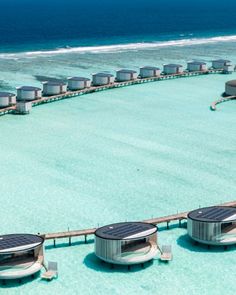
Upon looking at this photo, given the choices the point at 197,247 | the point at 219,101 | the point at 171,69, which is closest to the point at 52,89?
the point at 219,101

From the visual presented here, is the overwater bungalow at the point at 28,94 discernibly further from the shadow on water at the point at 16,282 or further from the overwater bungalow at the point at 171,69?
the shadow on water at the point at 16,282

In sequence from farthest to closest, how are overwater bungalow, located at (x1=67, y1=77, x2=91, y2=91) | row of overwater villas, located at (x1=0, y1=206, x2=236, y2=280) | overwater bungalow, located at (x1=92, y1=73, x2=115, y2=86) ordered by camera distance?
overwater bungalow, located at (x1=92, y1=73, x2=115, y2=86) → overwater bungalow, located at (x1=67, y1=77, x2=91, y2=91) → row of overwater villas, located at (x1=0, y1=206, x2=236, y2=280)

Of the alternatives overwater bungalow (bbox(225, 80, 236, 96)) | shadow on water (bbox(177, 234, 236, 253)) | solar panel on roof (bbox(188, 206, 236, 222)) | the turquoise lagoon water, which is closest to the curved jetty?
the turquoise lagoon water

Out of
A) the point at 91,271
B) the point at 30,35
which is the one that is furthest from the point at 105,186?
the point at 30,35

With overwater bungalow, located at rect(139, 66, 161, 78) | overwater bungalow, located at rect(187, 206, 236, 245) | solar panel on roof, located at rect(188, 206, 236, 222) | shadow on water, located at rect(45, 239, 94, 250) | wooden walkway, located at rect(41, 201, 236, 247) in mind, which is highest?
overwater bungalow, located at rect(139, 66, 161, 78)

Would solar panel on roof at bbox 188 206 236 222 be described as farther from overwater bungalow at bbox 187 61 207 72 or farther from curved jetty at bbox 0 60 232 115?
overwater bungalow at bbox 187 61 207 72

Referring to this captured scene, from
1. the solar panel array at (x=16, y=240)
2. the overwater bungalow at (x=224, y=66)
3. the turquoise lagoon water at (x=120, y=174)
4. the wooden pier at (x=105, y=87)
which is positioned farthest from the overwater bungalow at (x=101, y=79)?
the solar panel array at (x=16, y=240)

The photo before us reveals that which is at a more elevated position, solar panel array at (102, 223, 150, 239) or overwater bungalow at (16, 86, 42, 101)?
overwater bungalow at (16, 86, 42, 101)
